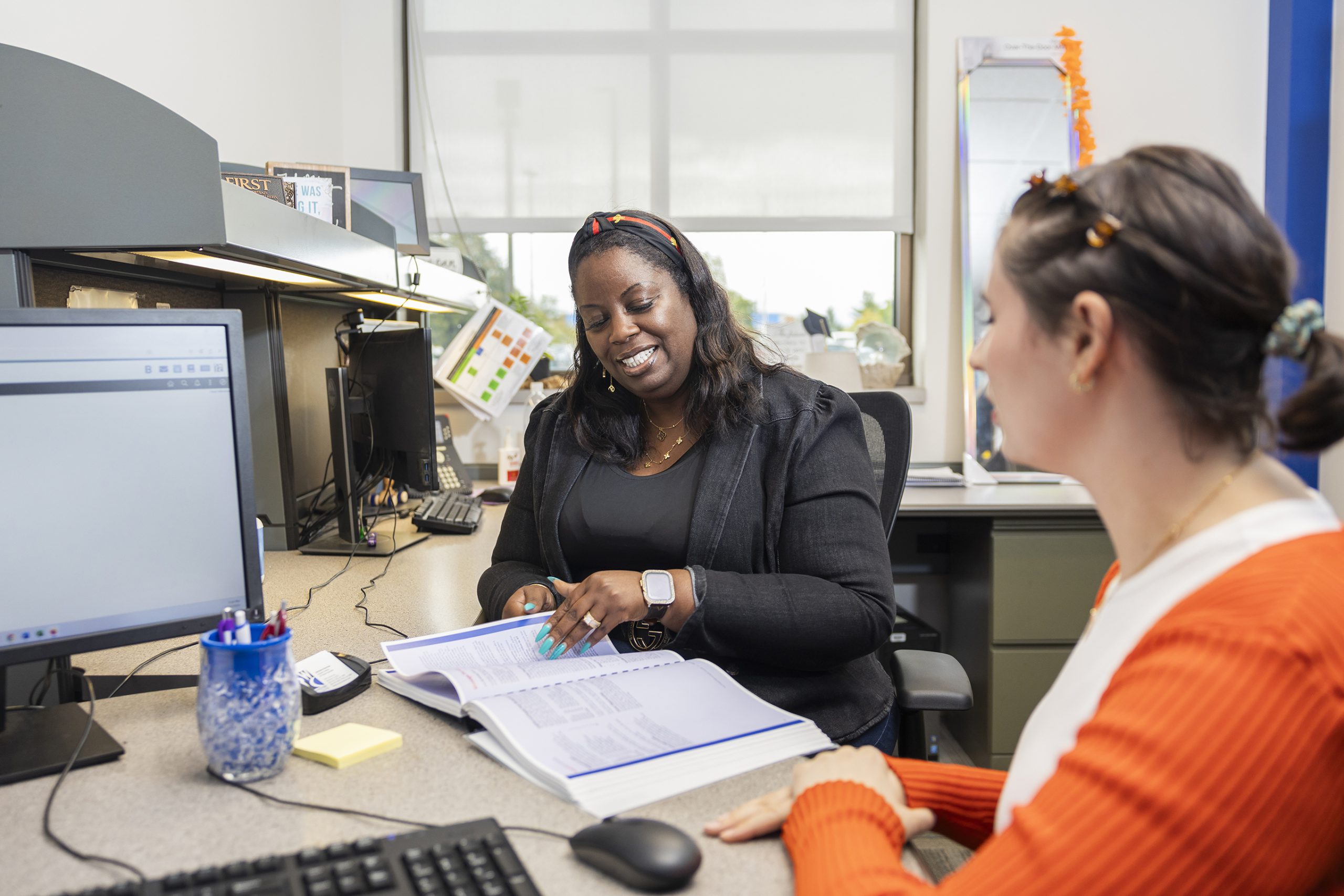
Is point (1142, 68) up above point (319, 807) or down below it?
above

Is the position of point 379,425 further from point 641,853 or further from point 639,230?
point 641,853

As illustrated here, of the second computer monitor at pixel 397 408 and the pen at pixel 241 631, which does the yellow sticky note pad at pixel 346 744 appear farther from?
the second computer monitor at pixel 397 408

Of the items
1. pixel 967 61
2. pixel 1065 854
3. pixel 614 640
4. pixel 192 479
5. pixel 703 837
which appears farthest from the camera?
pixel 967 61

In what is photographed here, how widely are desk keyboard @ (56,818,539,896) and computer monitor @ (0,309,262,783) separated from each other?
0.33 m

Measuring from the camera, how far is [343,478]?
1949 mm

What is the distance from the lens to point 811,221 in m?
3.07

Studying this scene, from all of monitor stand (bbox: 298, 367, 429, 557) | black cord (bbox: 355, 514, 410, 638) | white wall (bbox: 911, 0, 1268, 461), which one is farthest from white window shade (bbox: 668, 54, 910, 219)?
black cord (bbox: 355, 514, 410, 638)

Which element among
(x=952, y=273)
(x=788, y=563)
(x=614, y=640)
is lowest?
(x=614, y=640)

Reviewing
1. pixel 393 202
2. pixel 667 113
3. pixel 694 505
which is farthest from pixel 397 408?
pixel 667 113

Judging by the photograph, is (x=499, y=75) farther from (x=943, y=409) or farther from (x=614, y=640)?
(x=614, y=640)

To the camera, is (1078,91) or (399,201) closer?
(399,201)

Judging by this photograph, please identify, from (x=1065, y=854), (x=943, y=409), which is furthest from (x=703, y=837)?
(x=943, y=409)

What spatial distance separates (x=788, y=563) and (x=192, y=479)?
0.76 m

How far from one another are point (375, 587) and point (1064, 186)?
1304 mm
